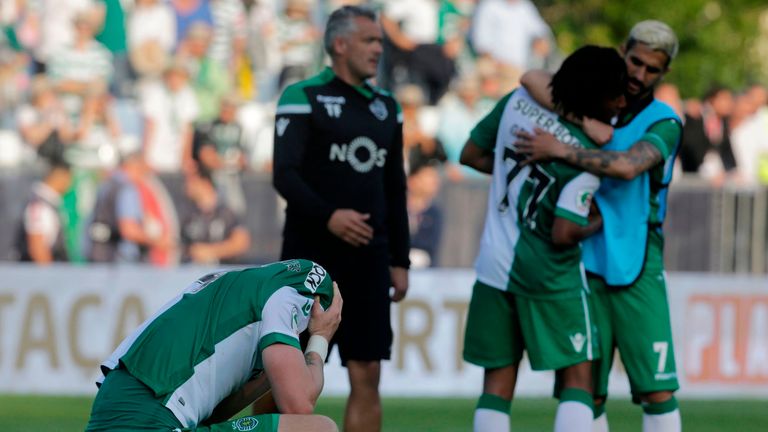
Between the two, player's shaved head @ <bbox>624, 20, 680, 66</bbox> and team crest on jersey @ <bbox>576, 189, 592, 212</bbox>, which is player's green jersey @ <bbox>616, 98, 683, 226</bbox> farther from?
team crest on jersey @ <bbox>576, 189, 592, 212</bbox>

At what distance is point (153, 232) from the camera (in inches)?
594

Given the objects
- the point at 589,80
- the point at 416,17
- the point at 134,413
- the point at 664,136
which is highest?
the point at 416,17

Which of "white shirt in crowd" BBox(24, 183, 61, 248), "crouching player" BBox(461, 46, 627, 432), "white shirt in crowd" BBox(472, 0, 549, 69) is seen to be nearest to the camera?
"crouching player" BBox(461, 46, 627, 432)

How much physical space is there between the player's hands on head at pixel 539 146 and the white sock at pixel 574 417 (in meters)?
1.10

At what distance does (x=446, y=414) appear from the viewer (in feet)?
38.1

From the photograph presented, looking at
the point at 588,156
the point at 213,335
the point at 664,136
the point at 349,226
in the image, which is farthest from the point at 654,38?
the point at 213,335

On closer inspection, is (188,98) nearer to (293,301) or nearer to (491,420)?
(491,420)

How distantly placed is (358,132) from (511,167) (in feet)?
Answer: 2.85

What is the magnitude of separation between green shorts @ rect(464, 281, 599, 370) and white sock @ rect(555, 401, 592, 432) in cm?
18

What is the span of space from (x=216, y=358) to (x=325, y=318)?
1.53ft

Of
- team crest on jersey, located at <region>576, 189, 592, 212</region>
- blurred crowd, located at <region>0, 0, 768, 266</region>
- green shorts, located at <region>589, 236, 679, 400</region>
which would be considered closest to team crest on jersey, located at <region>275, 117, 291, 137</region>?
team crest on jersey, located at <region>576, 189, 592, 212</region>

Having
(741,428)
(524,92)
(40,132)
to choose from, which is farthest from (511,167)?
(40,132)

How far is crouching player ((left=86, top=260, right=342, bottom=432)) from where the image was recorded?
18.4 ft

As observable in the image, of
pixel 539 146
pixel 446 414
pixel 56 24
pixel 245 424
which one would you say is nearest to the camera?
pixel 245 424
